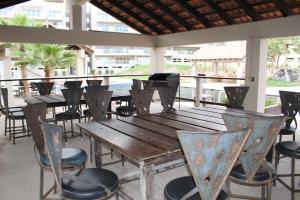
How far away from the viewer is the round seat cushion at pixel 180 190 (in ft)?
5.89

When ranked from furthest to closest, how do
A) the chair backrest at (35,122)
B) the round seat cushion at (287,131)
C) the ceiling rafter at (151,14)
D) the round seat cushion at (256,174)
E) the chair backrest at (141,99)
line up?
the ceiling rafter at (151,14) < the chair backrest at (141,99) < the round seat cushion at (287,131) < the chair backrest at (35,122) < the round seat cushion at (256,174)

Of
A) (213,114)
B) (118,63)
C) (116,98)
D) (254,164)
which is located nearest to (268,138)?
(254,164)

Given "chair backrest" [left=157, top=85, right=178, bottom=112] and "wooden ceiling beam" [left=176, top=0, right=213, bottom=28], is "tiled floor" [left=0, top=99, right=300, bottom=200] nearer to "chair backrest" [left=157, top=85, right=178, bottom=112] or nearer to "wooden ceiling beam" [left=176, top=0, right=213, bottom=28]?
"chair backrest" [left=157, top=85, right=178, bottom=112]

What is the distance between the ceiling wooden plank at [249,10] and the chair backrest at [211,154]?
5.51 m

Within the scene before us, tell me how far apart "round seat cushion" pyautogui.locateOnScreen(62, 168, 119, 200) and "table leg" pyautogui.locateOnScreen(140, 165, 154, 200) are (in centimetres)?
22

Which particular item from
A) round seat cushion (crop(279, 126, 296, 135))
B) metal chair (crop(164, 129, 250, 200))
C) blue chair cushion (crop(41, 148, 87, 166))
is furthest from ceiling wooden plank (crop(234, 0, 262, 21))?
metal chair (crop(164, 129, 250, 200))

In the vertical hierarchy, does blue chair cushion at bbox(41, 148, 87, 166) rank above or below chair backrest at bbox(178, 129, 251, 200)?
below

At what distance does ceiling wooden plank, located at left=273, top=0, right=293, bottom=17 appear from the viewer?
19.2 feet

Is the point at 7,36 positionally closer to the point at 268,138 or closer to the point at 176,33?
the point at 176,33

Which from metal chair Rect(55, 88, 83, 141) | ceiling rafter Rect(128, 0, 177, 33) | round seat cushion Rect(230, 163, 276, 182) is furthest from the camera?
ceiling rafter Rect(128, 0, 177, 33)

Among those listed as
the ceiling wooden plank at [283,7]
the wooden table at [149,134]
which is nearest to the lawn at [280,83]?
the ceiling wooden plank at [283,7]

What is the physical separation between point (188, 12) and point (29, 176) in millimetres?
5967

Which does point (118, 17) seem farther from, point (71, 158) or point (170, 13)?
point (71, 158)

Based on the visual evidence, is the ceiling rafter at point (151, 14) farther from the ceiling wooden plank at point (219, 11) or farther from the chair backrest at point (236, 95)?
the chair backrest at point (236, 95)
